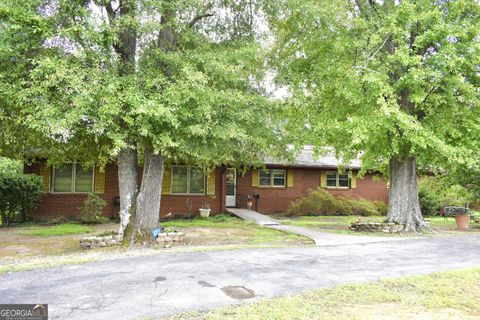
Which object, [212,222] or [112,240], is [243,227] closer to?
[212,222]

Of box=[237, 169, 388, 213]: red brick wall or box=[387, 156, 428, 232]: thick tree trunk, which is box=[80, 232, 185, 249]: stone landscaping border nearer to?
box=[387, 156, 428, 232]: thick tree trunk

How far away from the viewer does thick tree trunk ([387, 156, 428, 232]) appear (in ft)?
49.7

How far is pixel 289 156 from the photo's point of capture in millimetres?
13477

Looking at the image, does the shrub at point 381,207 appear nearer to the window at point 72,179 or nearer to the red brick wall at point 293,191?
the red brick wall at point 293,191

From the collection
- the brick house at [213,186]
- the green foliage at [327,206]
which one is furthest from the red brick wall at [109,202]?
the green foliage at [327,206]

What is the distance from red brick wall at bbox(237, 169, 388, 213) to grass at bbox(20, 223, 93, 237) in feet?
30.2

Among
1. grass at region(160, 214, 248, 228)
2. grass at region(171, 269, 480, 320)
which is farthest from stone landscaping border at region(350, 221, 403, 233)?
grass at region(171, 269, 480, 320)

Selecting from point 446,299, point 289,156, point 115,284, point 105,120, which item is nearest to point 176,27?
point 105,120

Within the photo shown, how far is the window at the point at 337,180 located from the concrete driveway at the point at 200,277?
1342 cm

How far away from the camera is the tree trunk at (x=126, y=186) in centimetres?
1144

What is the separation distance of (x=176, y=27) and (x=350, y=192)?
1707 cm

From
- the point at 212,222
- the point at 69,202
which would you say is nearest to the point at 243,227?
the point at 212,222

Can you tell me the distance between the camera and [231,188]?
2223 cm

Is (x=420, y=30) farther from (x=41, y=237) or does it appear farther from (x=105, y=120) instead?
(x=41, y=237)
